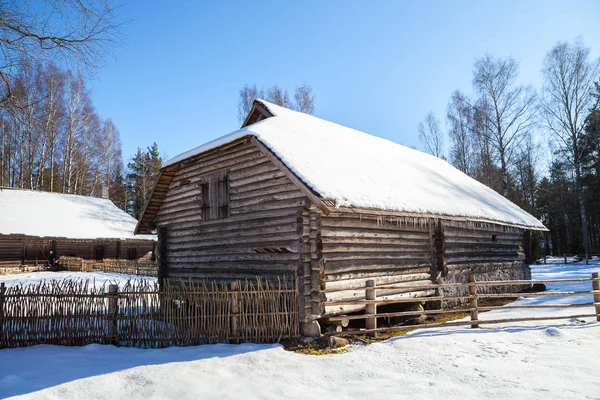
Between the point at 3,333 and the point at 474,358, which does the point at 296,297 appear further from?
the point at 3,333

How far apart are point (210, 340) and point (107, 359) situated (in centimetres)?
211

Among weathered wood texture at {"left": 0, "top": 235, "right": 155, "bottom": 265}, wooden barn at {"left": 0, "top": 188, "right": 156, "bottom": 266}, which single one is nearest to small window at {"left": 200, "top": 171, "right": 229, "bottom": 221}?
wooden barn at {"left": 0, "top": 188, "right": 156, "bottom": 266}

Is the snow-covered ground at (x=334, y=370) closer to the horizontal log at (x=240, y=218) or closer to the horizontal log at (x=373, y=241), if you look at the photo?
the horizontal log at (x=373, y=241)

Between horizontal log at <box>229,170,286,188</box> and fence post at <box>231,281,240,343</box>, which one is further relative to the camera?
horizontal log at <box>229,170,286,188</box>

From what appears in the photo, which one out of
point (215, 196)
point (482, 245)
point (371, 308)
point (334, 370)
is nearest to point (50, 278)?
point (215, 196)

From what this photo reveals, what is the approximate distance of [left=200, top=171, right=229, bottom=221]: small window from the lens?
38.7 feet

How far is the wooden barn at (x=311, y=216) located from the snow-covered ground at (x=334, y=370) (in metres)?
1.90

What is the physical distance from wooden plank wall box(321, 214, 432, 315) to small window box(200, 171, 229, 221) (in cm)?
363

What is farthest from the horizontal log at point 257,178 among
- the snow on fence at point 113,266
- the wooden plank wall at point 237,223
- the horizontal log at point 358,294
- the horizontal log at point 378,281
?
the snow on fence at point 113,266

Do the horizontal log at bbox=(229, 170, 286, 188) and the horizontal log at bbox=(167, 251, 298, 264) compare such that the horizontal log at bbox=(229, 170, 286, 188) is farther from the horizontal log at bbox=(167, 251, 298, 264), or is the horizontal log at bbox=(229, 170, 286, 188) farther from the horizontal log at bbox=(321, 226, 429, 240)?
the horizontal log at bbox=(167, 251, 298, 264)

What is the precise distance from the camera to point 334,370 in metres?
7.06

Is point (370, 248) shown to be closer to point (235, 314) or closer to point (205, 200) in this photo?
point (235, 314)

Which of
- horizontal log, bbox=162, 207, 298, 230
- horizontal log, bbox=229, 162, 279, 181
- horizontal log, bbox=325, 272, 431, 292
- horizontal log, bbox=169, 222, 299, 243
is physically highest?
horizontal log, bbox=229, 162, 279, 181

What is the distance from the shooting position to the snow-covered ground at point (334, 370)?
603cm
